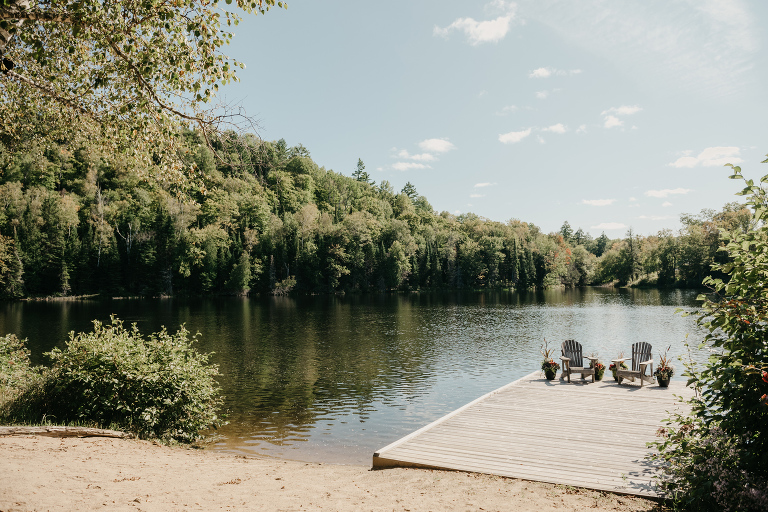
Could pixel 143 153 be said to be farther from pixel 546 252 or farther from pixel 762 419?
pixel 546 252

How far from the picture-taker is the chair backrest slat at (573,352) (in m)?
13.1

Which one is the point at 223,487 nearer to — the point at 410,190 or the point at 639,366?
the point at 639,366

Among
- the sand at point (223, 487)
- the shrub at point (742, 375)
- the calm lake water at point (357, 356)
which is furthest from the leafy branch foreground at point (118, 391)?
the shrub at point (742, 375)

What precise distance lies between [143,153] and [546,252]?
306ft

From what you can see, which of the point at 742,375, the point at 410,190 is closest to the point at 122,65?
the point at 742,375

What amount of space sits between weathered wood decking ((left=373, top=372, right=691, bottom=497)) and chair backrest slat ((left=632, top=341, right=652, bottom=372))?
1.11m

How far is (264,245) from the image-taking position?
254 ft

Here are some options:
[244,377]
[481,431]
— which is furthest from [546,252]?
[481,431]

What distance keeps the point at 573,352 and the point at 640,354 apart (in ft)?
5.42

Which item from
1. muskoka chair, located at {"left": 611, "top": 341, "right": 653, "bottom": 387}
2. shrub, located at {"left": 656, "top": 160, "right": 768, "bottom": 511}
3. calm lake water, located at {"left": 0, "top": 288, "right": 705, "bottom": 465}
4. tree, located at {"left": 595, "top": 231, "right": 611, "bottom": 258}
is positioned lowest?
calm lake water, located at {"left": 0, "top": 288, "right": 705, "bottom": 465}

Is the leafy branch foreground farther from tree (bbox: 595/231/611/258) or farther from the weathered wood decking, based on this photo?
tree (bbox: 595/231/611/258)

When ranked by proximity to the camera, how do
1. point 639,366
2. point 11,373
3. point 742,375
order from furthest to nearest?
point 639,366
point 11,373
point 742,375

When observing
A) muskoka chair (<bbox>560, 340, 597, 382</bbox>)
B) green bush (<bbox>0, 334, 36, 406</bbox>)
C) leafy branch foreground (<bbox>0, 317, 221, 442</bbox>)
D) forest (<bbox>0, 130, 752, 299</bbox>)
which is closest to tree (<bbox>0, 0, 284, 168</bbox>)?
leafy branch foreground (<bbox>0, 317, 221, 442</bbox>)

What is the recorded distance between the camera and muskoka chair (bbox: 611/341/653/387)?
11.9 metres
